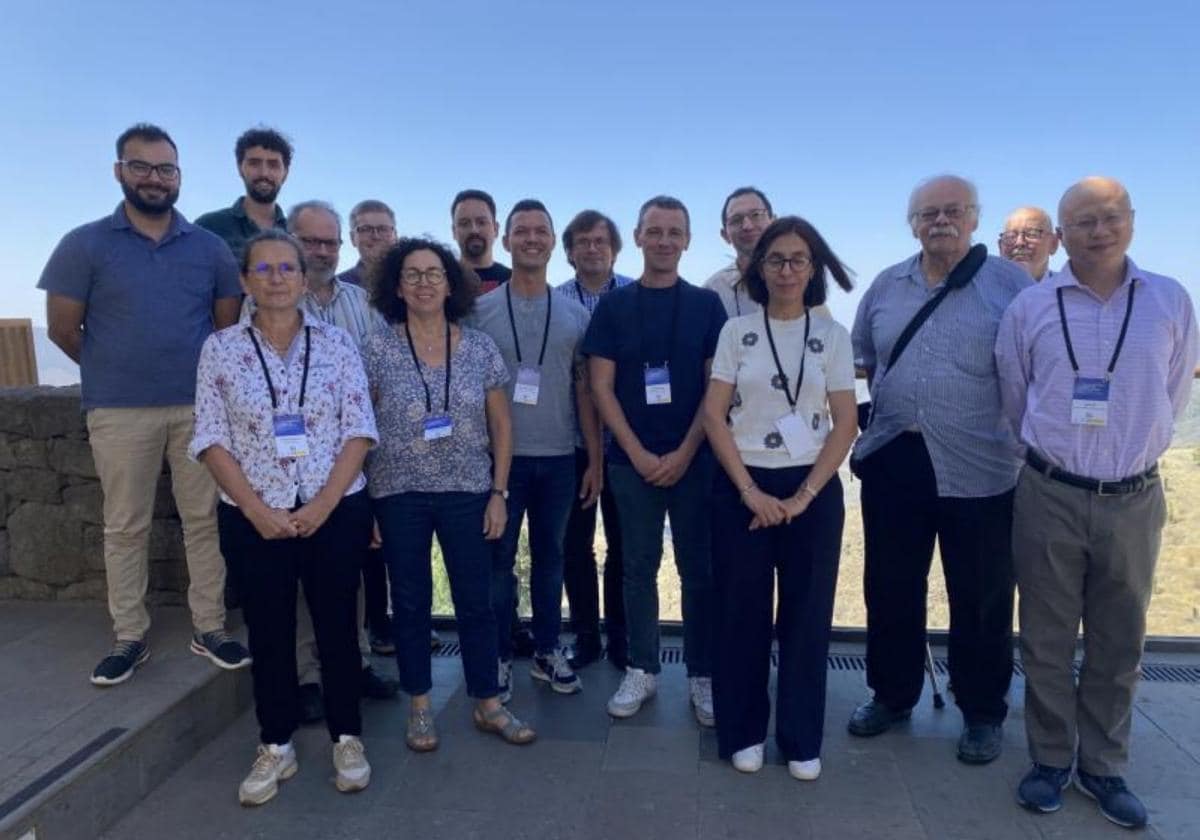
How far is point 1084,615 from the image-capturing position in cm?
269

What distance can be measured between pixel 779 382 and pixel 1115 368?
3.37 feet

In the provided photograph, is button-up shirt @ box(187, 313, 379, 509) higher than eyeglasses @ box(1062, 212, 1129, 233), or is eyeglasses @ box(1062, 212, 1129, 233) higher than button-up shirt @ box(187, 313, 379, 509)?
eyeglasses @ box(1062, 212, 1129, 233)

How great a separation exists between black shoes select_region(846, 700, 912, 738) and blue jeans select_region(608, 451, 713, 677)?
23.6 inches

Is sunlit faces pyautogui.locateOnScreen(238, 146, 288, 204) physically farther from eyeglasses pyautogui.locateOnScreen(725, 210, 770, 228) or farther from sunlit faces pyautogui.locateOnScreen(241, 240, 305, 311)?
eyeglasses pyautogui.locateOnScreen(725, 210, 770, 228)

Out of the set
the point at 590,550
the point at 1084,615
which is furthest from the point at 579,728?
the point at 1084,615

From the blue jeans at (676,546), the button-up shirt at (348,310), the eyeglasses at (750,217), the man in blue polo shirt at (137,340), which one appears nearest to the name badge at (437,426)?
the button-up shirt at (348,310)

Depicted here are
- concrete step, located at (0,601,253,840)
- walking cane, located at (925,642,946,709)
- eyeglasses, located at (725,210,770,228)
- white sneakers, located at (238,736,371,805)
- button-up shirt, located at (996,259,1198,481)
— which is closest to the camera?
concrete step, located at (0,601,253,840)

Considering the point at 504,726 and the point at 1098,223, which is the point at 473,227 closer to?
the point at 504,726

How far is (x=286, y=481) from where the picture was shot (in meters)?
2.62

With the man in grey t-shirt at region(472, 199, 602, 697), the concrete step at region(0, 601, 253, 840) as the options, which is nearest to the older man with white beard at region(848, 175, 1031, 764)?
the man in grey t-shirt at region(472, 199, 602, 697)

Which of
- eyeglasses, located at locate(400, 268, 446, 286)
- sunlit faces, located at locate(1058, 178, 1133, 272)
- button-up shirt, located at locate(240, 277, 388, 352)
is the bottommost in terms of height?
button-up shirt, located at locate(240, 277, 388, 352)

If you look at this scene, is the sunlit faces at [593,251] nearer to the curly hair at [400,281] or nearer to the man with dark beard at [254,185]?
the curly hair at [400,281]

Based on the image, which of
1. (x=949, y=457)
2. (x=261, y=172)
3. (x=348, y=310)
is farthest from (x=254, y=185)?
(x=949, y=457)

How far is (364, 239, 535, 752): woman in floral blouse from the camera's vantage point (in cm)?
289
